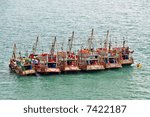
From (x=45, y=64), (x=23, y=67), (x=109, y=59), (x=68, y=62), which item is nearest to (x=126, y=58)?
(x=109, y=59)

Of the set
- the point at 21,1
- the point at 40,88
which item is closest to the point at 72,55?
the point at 40,88

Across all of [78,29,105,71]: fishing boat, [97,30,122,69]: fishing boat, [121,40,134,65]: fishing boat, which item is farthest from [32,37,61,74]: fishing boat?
[121,40,134,65]: fishing boat

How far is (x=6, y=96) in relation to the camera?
78375 millimetres

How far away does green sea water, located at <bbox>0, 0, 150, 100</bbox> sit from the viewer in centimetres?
8169

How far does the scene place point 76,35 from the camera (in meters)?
124

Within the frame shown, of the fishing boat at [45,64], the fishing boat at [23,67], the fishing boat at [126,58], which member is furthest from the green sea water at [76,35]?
the fishing boat at [45,64]

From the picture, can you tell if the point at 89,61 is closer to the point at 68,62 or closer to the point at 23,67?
the point at 68,62

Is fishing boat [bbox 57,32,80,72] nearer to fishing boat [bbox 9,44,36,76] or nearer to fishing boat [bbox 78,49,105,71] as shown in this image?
fishing boat [bbox 78,49,105,71]

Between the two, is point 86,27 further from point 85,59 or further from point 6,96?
point 6,96

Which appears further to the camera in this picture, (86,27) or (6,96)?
(86,27)

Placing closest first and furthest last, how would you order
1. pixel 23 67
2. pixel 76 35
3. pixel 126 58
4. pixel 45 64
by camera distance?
pixel 23 67 < pixel 45 64 < pixel 126 58 < pixel 76 35

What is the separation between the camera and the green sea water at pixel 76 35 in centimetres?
8169

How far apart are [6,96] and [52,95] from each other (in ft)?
24.6

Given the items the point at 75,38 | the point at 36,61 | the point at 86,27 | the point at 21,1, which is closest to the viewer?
the point at 36,61
